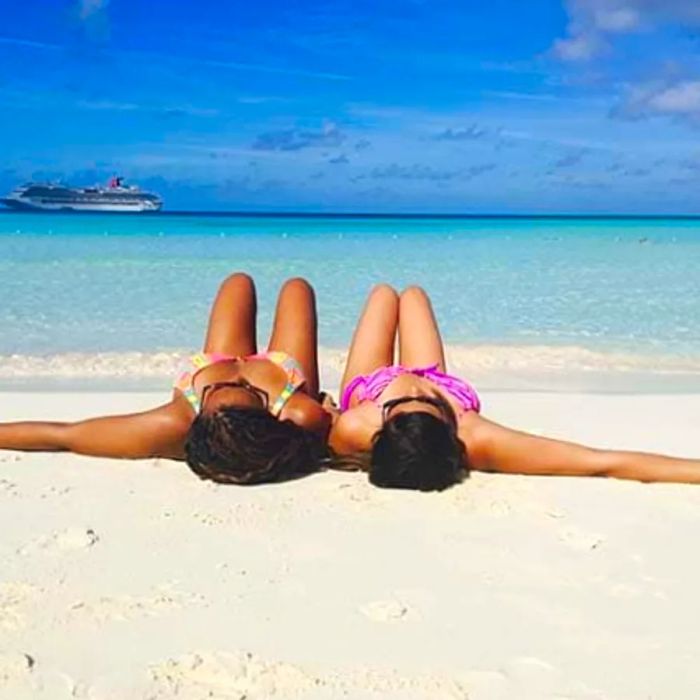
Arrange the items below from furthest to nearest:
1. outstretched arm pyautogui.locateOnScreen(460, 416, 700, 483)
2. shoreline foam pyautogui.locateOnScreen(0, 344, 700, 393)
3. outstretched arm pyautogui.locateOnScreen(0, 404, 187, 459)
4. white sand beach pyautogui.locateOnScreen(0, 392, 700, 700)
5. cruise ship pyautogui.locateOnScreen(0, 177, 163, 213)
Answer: cruise ship pyautogui.locateOnScreen(0, 177, 163, 213) → shoreline foam pyautogui.locateOnScreen(0, 344, 700, 393) → outstretched arm pyautogui.locateOnScreen(0, 404, 187, 459) → outstretched arm pyautogui.locateOnScreen(460, 416, 700, 483) → white sand beach pyautogui.locateOnScreen(0, 392, 700, 700)

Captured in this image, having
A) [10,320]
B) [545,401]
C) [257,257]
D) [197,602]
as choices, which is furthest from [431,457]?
[257,257]

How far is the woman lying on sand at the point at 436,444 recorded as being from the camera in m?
Answer: 4.36

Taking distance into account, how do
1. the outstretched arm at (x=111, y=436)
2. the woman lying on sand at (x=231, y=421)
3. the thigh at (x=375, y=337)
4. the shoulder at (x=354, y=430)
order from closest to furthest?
the woman lying on sand at (x=231, y=421) → the shoulder at (x=354, y=430) → the outstretched arm at (x=111, y=436) → the thigh at (x=375, y=337)

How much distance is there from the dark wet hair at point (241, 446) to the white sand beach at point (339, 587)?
0.09 m

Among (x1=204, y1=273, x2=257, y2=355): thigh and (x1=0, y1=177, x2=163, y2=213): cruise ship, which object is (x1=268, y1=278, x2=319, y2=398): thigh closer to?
(x1=204, y1=273, x2=257, y2=355): thigh

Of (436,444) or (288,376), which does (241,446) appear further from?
(436,444)

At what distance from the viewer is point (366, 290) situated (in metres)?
15.4

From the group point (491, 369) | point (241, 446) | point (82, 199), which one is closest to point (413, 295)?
point (241, 446)

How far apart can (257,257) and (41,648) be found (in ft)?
71.5

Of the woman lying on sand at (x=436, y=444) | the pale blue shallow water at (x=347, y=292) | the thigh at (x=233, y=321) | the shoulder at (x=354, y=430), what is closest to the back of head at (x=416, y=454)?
the woman lying on sand at (x=436, y=444)

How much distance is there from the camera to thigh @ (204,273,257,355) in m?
5.34

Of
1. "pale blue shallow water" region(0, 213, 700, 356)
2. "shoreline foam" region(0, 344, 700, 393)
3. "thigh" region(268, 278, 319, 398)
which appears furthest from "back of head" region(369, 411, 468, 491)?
"pale blue shallow water" region(0, 213, 700, 356)

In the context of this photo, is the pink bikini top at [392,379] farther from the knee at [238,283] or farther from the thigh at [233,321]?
the knee at [238,283]

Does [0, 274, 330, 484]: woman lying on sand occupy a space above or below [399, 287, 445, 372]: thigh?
below
